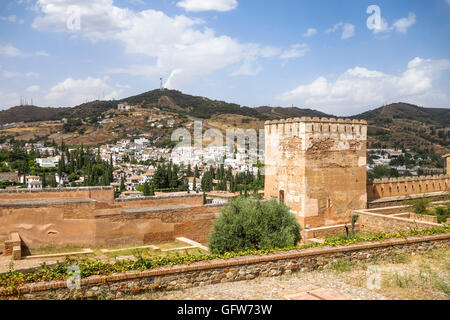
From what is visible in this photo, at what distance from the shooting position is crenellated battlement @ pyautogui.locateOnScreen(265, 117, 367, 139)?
12227 mm

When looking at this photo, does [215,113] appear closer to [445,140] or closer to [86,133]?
[86,133]

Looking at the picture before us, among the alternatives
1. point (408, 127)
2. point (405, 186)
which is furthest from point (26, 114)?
point (405, 186)

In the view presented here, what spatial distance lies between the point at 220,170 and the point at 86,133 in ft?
211

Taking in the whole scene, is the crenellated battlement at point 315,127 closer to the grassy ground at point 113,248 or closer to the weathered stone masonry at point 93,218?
the weathered stone masonry at point 93,218

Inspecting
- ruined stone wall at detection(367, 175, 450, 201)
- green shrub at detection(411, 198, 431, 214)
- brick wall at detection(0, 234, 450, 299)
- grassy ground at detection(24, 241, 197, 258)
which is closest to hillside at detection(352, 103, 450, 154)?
ruined stone wall at detection(367, 175, 450, 201)

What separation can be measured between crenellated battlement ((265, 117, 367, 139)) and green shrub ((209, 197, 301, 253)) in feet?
12.2

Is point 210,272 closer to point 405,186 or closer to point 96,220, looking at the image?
point 96,220

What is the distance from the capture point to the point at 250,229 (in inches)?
346

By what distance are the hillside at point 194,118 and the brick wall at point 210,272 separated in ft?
258

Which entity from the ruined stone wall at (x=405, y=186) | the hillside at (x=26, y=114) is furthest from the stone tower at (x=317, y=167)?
the hillside at (x=26, y=114)

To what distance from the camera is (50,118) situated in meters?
140

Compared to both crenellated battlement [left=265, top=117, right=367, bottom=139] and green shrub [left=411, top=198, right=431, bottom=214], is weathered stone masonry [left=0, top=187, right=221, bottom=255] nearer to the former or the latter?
crenellated battlement [left=265, top=117, right=367, bottom=139]

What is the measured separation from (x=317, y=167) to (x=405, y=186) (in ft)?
23.0

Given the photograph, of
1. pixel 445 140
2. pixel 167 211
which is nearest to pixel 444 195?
pixel 167 211
